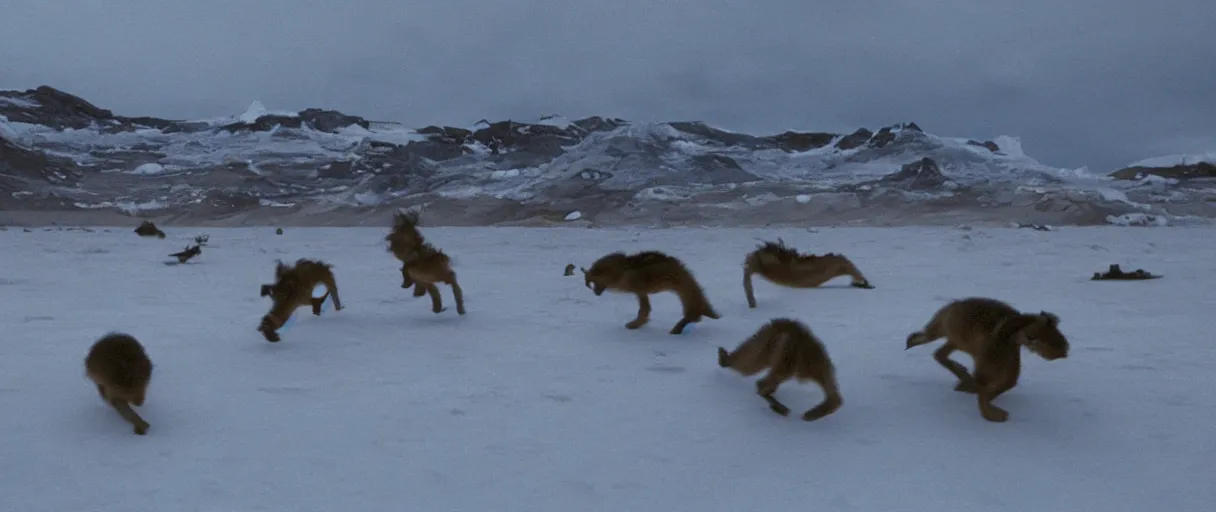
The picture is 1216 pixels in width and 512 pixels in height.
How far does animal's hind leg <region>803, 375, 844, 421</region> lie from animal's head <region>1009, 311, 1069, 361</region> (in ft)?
2.05

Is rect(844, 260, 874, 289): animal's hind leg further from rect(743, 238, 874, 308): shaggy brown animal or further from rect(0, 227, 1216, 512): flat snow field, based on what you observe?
rect(0, 227, 1216, 512): flat snow field

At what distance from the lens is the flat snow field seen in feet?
5.83

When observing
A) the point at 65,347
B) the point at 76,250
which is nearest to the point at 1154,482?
the point at 65,347

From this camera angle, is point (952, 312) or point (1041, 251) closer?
point (952, 312)

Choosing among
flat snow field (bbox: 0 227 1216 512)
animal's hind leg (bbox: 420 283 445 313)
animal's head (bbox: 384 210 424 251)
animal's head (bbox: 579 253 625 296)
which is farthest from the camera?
animal's head (bbox: 384 210 424 251)

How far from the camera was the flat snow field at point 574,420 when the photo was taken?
70.0 inches

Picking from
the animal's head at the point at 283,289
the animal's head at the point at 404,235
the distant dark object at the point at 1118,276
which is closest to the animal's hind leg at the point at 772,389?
the animal's head at the point at 283,289

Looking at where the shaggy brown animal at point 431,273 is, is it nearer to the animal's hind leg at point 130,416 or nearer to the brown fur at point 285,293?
the brown fur at point 285,293

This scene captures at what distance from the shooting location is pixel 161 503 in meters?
1.69

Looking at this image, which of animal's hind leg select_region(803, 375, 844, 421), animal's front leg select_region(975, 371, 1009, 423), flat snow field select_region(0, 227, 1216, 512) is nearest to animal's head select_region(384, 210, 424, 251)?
flat snow field select_region(0, 227, 1216, 512)

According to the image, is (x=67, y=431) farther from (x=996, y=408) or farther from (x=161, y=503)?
(x=996, y=408)

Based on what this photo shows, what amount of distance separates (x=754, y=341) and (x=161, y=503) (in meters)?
1.85

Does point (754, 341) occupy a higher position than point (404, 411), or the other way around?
point (754, 341)

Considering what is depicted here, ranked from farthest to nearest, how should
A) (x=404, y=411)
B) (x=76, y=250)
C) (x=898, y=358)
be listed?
(x=76, y=250)
(x=898, y=358)
(x=404, y=411)
